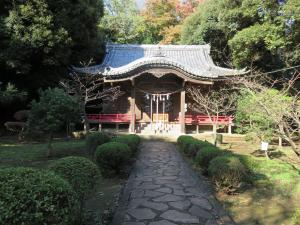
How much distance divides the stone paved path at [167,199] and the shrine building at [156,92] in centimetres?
1105

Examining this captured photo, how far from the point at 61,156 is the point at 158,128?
422 inches

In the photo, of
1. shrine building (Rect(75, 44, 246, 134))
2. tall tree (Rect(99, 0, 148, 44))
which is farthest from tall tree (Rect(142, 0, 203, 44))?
shrine building (Rect(75, 44, 246, 134))

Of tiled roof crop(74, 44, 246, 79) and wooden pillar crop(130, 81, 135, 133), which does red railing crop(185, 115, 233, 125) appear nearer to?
tiled roof crop(74, 44, 246, 79)

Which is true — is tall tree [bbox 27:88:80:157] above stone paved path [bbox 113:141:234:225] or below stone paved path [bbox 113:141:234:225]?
above

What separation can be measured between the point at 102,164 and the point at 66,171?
4231 millimetres

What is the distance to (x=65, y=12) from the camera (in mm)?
20594

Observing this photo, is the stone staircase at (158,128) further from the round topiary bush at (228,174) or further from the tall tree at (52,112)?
the round topiary bush at (228,174)

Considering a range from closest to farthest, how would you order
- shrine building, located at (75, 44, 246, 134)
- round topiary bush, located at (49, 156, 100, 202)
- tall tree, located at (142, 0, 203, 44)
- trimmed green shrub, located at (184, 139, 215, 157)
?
round topiary bush, located at (49, 156, 100, 202), trimmed green shrub, located at (184, 139, 215, 157), shrine building, located at (75, 44, 246, 134), tall tree, located at (142, 0, 203, 44)

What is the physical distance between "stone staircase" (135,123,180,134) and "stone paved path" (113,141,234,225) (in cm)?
1073

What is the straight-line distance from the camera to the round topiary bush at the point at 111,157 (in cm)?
931

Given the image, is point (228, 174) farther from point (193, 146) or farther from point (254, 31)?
point (254, 31)

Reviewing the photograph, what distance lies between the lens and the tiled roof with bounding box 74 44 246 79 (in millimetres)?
21859

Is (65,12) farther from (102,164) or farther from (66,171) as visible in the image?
(66,171)

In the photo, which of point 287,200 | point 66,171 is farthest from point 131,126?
point 66,171
